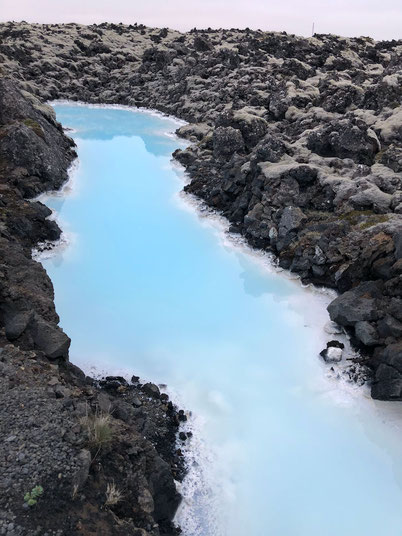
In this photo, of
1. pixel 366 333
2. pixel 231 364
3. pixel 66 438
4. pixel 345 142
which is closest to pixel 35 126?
pixel 345 142

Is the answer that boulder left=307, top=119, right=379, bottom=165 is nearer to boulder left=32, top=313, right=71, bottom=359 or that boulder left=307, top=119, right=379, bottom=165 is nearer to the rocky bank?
the rocky bank

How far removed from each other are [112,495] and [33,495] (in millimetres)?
1501

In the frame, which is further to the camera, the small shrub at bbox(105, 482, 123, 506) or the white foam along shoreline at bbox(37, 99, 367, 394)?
the white foam along shoreline at bbox(37, 99, 367, 394)

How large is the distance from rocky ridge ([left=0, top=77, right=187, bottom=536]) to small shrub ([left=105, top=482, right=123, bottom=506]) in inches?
0.8

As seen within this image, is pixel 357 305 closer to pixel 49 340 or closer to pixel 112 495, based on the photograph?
pixel 49 340

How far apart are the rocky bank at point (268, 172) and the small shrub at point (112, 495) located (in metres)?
0.11

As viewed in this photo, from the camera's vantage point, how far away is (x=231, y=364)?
15727 mm

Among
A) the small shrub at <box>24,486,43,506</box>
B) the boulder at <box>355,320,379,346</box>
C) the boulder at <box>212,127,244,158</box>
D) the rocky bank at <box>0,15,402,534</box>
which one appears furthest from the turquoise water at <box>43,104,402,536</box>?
the boulder at <box>212,127,244,158</box>

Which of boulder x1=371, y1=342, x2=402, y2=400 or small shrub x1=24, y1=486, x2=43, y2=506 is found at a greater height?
small shrub x1=24, y1=486, x2=43, y2=506

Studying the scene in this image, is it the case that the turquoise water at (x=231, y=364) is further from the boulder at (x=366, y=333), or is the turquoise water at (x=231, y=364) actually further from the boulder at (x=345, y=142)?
the boulder at (x=345, y=142)

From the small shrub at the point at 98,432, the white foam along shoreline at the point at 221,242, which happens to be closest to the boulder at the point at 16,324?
the small shrub at the point at 98,432

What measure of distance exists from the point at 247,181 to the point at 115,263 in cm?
1105

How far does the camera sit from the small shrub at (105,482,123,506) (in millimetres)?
8703

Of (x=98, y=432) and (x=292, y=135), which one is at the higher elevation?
(x=98, y=432)
